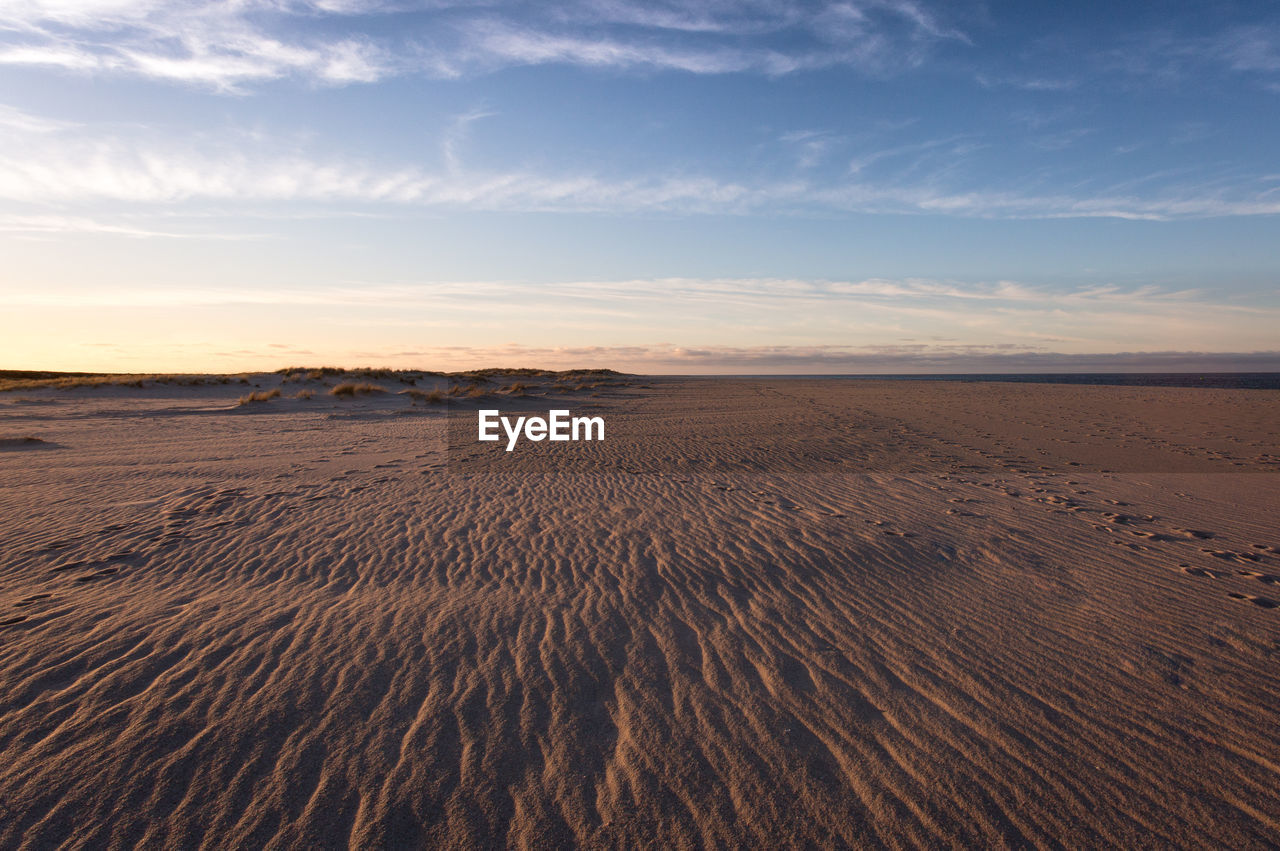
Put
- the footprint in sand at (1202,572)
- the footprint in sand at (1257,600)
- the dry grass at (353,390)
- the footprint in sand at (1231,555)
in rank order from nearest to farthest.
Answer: the footprint in sand at (1257,600), the footprint in sand at (1202,572), the footprint in sand at (1231,555), the dry grass at (353,390)

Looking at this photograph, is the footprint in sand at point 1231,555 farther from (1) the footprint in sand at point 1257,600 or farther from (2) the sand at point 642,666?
(1) the footprint in sand at point 1257,600

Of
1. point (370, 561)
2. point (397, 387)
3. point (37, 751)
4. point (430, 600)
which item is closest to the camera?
point (37, 751)

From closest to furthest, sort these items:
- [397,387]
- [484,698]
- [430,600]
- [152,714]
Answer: [152,714] → [484,698] → [430,600] → [397,387]

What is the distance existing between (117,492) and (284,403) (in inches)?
628

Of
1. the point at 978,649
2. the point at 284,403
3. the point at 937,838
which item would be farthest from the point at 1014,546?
the point at 284,403

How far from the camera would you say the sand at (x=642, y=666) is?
2.70 metres

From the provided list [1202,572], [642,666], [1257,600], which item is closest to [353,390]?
[642,666]

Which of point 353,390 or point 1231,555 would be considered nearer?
A: point 1231,555

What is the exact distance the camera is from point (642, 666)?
3947 mm

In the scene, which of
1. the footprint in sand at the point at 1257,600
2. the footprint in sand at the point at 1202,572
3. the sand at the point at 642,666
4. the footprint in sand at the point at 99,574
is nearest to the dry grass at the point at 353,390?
the sand at the point at 642,666

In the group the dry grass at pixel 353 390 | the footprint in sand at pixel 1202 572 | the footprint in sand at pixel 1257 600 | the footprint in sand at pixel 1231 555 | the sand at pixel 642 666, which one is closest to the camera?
the sand at pixel 642 666

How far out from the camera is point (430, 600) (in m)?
4.98

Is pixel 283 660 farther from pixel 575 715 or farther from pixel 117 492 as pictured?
pixel 117 492

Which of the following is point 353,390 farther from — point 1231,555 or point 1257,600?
point 1257,600
